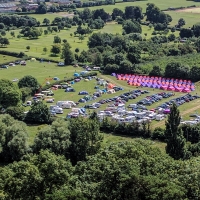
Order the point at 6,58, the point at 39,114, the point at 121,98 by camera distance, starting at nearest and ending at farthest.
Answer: the point at 39,114, the point at 121,98, the point at 6,58

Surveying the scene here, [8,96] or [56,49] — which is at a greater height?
[56,49]

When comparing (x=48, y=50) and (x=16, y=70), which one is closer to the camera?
(x=16, y=70)

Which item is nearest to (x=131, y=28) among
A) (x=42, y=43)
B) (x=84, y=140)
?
(x=42, y=43)

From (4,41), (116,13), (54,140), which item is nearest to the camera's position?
(54,140)

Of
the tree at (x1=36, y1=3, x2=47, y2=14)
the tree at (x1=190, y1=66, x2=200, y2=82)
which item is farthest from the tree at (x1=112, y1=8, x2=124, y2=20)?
the tree at (x1=190, y1=66, x2=200, y2=82)

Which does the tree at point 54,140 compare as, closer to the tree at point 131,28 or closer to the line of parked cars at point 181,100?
the line of parked cars at point 181,100

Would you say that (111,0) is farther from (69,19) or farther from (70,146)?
(70,146)

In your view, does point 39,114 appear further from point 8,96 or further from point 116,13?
point 116,13

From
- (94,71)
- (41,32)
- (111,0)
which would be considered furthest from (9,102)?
(111,0)
